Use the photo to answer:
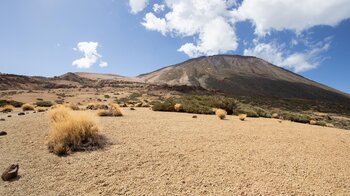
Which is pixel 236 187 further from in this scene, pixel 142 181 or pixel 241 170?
pixel 142 181

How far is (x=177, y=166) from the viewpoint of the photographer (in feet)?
18.4

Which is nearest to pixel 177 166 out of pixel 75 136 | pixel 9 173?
pixel 75 136

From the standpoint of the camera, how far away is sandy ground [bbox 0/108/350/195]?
15.4 feet

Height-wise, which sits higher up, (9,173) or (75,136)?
(75,136)

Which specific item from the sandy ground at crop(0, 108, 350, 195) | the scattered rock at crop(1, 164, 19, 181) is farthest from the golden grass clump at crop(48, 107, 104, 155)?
the scattered rock at crop(1, 164, 19, 181)

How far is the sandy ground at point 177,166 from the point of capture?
4.70m

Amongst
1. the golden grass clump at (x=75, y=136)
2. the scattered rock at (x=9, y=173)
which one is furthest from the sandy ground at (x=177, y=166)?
the golden grass clump at (x=75, y=136)

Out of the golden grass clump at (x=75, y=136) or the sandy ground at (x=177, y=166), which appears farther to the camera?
the golden grass clump at (x=75, y=136)

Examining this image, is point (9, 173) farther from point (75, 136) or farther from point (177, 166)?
point (177, 166)

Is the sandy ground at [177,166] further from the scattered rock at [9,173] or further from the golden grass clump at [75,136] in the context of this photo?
the golden grass clump at [75,136]

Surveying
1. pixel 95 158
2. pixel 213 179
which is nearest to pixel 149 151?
pixel 95 158

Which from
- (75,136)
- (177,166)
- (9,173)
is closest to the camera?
(9,173)

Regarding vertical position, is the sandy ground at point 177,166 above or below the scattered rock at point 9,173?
above

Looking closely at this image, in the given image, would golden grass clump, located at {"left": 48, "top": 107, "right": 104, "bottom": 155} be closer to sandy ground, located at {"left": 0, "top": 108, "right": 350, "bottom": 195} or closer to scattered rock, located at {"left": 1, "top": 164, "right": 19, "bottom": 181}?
sandy ground, located at {"left": 0, "top": 108, "right": 350, "bottom": 195}
